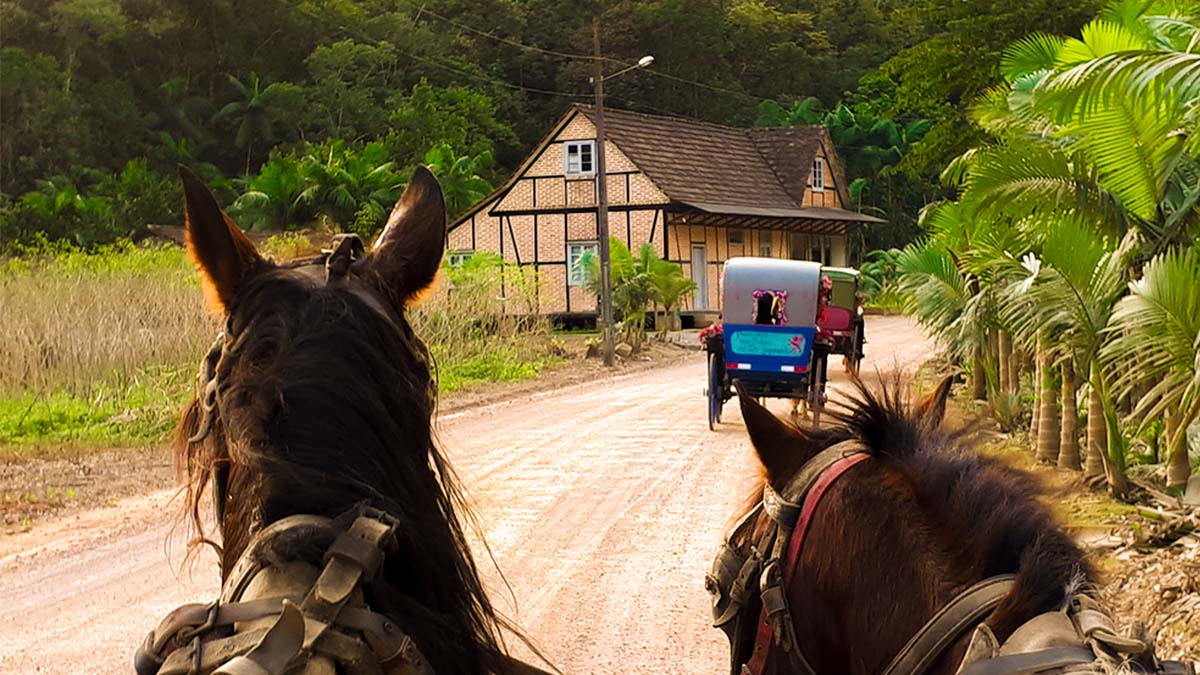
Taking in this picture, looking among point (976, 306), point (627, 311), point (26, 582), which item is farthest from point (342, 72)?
point (26, 582)

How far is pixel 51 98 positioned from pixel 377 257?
1693 inches

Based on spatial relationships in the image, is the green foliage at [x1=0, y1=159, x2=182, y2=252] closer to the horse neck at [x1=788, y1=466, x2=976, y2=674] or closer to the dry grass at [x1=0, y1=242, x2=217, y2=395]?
the dry grass at [x1=0, y1=242, x2=217, y2=395]

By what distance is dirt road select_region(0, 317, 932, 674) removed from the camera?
19.3 ft

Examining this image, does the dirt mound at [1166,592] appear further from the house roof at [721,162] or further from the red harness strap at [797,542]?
the house roof at [721,162]

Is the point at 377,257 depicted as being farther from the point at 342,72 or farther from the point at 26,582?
the point at 342,72

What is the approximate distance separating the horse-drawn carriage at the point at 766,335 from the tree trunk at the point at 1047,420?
3.32 metres

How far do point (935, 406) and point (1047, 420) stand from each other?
910 cm

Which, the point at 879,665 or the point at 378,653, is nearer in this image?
the point at 378,653

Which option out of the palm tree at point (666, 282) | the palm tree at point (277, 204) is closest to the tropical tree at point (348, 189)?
the palm tree at point (277, 204)

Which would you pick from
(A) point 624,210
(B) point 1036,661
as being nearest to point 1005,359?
(B) point 1036,661

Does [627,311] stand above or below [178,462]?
below

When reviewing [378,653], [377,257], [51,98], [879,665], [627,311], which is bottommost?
[627,311]

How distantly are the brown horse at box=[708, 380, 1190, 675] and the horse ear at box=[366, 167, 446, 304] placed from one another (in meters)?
0.70

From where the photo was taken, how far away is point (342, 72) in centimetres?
4756
